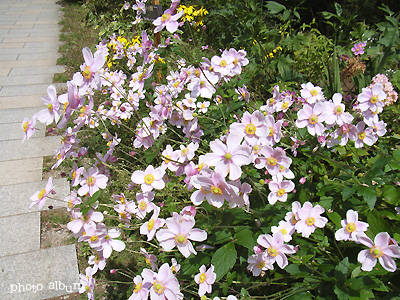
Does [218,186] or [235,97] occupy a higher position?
[218,186]

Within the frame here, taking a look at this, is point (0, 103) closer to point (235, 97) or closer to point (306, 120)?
point (235, 97)

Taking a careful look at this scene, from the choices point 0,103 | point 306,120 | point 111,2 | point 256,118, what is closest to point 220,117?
point 306,120

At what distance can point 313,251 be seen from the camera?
1311 millimetres

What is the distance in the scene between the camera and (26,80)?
450cm

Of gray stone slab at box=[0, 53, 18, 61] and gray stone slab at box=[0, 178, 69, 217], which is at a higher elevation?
gray stone slab at box=[0, 178, 69, 217]

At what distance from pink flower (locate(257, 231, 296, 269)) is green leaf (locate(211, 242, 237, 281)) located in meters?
0.13

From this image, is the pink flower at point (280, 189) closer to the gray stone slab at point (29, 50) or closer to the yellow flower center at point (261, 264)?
the yellow flower center at point (261, 264)

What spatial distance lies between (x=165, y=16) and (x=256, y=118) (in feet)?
2.06

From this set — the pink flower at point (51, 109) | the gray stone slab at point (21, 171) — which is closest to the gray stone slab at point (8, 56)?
the gray stone slab at point (21, 171)

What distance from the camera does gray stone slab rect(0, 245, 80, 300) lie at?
75.9 inches

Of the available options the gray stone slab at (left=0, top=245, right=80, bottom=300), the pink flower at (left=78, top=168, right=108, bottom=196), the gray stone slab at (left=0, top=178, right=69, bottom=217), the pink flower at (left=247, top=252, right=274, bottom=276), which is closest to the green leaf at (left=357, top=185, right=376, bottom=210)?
the pink flower at (left=247, top=252, right=274, bottom=276)

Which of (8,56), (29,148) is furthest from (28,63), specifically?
(29,148)

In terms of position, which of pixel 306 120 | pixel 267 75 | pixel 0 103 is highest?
pixel 306 120

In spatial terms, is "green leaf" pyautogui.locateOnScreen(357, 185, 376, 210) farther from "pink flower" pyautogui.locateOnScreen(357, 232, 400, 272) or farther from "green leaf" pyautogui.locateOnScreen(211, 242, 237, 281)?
"green leaf" pyautogui.locateOnScreen(211, 242, 237, 281)
